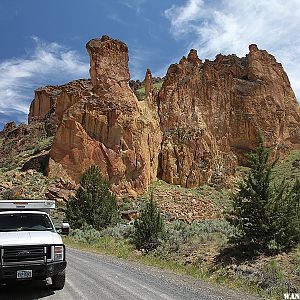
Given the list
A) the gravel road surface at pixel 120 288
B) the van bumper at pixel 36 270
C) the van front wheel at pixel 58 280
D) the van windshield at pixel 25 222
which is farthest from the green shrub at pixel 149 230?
the van bumper at pixel 36 270

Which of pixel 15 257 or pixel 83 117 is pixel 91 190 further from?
pixel 15 257

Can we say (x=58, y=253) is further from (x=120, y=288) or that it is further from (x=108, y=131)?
(x=108, y=131)

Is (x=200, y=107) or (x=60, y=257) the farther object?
(x=200, y=107)

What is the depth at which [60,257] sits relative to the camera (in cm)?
936

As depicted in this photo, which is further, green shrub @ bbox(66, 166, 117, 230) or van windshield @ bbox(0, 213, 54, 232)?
green shrub @ bbox(66, 166, 117, 230)

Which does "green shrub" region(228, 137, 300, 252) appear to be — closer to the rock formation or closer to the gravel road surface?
the gravel road surface

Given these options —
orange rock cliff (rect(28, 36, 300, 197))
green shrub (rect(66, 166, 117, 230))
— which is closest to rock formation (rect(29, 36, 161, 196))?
orange rock cliff (rect(28, 36, 300, 197))

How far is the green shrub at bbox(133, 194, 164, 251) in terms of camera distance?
20.2m

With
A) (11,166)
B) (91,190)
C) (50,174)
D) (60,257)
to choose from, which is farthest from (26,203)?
(11,166)

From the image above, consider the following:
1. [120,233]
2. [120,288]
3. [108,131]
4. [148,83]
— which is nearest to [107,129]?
[108,131]

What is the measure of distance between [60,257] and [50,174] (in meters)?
34.0

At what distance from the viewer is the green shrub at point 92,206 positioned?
28.9 metres

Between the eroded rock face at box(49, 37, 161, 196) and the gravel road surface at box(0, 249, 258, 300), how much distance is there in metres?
30.8

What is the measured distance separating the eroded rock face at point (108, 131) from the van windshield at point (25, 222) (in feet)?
107
